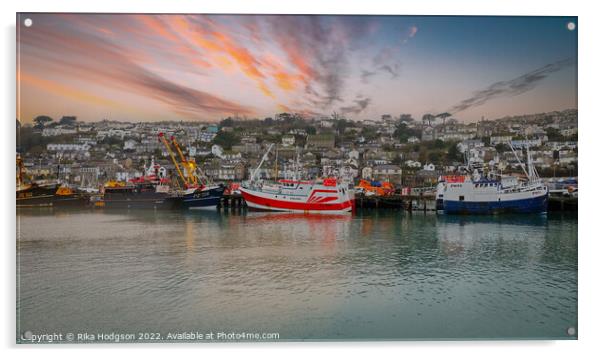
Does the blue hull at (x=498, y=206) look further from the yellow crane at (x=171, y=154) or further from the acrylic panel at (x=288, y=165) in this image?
the yellow crane at (x=171, y=154)

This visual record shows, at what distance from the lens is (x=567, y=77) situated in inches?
166

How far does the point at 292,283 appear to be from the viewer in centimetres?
387

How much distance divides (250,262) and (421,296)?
6.01ft

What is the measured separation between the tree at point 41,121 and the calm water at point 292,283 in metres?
0.93

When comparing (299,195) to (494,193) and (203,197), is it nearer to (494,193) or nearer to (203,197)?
(203,197)

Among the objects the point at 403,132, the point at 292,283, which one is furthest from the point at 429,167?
the point at 292,283

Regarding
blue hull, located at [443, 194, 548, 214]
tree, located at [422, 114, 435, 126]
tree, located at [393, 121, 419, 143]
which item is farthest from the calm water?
tree, located at [422, 114, 435, 126]

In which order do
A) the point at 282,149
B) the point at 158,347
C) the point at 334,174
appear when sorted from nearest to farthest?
the point at 158,347, the point at 282,149, the point at 334,174

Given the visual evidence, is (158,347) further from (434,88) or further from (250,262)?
(434,88)

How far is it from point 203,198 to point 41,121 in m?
2.50

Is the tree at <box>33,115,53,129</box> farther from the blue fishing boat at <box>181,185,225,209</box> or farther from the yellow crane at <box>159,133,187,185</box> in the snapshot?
the blue fishing boat at <box>181,185,225,209</box>

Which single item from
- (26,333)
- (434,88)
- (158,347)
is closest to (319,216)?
(434,88)

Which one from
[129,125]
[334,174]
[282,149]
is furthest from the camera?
[334,174]

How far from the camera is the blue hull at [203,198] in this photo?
5.64m
